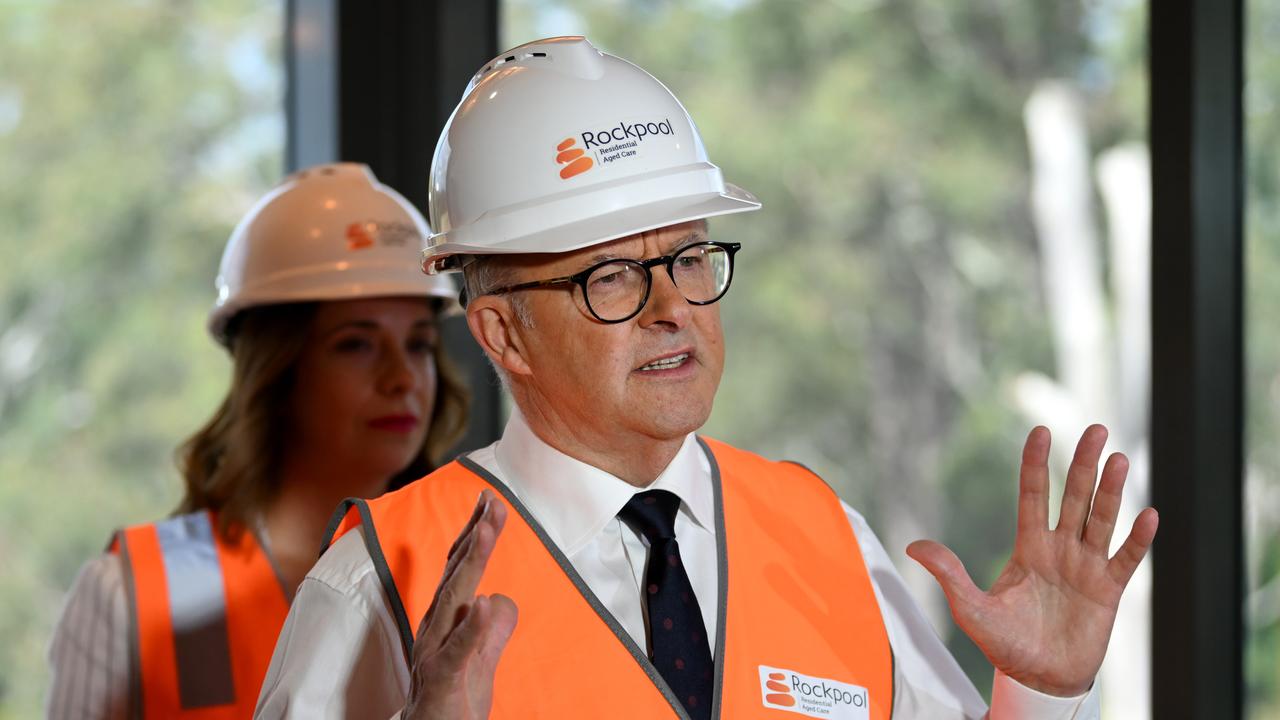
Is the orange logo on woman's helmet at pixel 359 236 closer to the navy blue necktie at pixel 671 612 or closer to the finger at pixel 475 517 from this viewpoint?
the navy blue necktie at pixel 671 612

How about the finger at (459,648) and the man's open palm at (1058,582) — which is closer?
the finger at (459,648)

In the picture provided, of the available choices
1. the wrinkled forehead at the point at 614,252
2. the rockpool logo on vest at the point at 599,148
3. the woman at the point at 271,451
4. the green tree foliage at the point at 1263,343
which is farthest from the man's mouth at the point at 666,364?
the green tree foliage at the point at 1263,343

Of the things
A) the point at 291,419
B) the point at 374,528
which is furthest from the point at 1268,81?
the point at 374,528

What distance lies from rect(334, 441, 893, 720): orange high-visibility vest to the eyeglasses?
250 mm

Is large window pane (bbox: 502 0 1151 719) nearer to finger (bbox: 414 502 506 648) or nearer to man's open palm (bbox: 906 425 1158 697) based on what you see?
man's open palm (bbox: 906 425 1158 697)

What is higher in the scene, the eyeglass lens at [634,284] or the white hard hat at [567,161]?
the white hard hat at [567,161]

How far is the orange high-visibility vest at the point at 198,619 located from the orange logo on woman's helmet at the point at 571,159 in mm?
1095

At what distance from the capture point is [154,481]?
21.4 feet

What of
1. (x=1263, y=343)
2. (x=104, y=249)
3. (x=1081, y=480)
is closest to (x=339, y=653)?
(x=1081, y=480)

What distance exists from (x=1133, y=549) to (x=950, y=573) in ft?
0.67

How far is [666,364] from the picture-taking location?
5.01 ft

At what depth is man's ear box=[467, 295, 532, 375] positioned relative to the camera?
62.7 inches

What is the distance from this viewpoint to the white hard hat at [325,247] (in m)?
2.37

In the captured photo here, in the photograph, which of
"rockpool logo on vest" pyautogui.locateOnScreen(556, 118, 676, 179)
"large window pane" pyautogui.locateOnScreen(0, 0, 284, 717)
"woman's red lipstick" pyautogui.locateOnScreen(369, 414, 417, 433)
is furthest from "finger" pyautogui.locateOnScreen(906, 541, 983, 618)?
"large window pane" pyautogui.locateOnScreen(0, 0, 284, 717)
